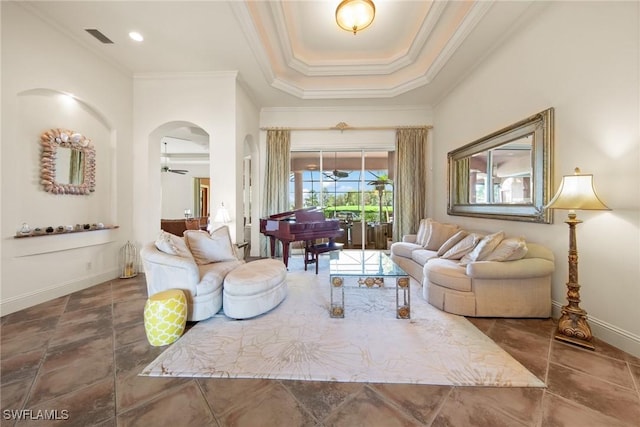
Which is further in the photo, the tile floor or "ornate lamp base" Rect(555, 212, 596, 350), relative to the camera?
"ornate lamp base" Rect(555, 212, 596, 350)

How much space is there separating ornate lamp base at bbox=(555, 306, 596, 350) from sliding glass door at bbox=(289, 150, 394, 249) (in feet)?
13.0

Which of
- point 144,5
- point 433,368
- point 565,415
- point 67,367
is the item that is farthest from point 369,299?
point 144,5

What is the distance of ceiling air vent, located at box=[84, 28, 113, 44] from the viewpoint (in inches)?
130

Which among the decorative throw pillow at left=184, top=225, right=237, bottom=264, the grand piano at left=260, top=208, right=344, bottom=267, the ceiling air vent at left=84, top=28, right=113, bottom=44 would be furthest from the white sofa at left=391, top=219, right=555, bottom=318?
the ceiling air vent at left=84, top=28, right=113, bottom=44

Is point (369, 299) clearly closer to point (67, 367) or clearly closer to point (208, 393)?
point (208, 393)

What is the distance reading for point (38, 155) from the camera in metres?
3.11

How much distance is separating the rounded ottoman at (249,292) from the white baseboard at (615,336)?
3.22m

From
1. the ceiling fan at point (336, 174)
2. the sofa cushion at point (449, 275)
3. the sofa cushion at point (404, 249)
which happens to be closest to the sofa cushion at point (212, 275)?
the sofa cushion at point (449, 275)

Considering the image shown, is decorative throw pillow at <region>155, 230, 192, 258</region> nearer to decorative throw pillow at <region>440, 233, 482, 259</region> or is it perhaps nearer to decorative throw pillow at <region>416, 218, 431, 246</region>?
decorative throw pillow at <region>440, 233, 482, 259</region>

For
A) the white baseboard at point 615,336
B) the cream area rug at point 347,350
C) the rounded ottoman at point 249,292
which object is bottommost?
the cream area rug at point 347,350

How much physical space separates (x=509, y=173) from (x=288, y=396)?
390 centimetres

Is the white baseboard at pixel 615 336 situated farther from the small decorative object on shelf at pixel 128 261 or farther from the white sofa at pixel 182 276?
the small decorative object on shelf at pixel 128 261

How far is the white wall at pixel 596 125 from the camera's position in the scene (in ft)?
6.79

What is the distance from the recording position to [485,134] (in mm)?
3934
